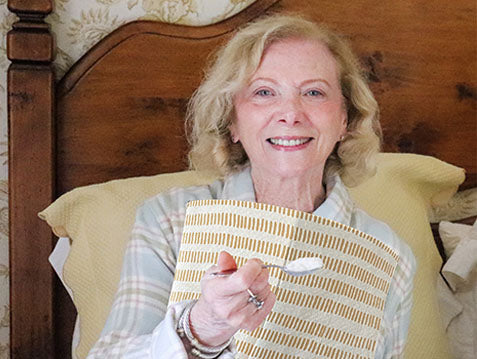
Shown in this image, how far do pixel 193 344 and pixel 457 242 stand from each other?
1023 mm

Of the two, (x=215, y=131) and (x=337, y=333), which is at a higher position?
(x=215, y=131)

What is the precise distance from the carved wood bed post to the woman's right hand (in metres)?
0.84

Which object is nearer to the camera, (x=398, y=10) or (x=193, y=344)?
(x=193, y=344)

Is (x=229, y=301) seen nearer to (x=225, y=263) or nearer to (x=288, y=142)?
(x=225, y=263)

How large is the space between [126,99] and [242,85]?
510 mm

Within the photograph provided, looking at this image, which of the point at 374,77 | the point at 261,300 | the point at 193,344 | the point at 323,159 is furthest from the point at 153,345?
the point at 374,77

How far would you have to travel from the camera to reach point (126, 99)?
1.84m

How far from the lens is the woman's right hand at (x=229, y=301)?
3.07ft

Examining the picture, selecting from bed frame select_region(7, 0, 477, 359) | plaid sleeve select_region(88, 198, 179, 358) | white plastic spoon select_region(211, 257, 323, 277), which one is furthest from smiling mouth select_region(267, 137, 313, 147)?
bed frame select_region(7, 0, 477, 359)

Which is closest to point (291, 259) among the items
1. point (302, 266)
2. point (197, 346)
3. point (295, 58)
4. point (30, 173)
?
point (302, 266)

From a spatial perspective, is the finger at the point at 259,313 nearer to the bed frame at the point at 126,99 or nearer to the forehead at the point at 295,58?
the forehead at the point at 295,58

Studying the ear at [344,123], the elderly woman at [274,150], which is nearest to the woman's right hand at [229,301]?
the elderly woman at [274,150]

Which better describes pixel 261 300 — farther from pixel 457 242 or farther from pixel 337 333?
pixel 457 242

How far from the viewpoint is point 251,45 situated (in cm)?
140
